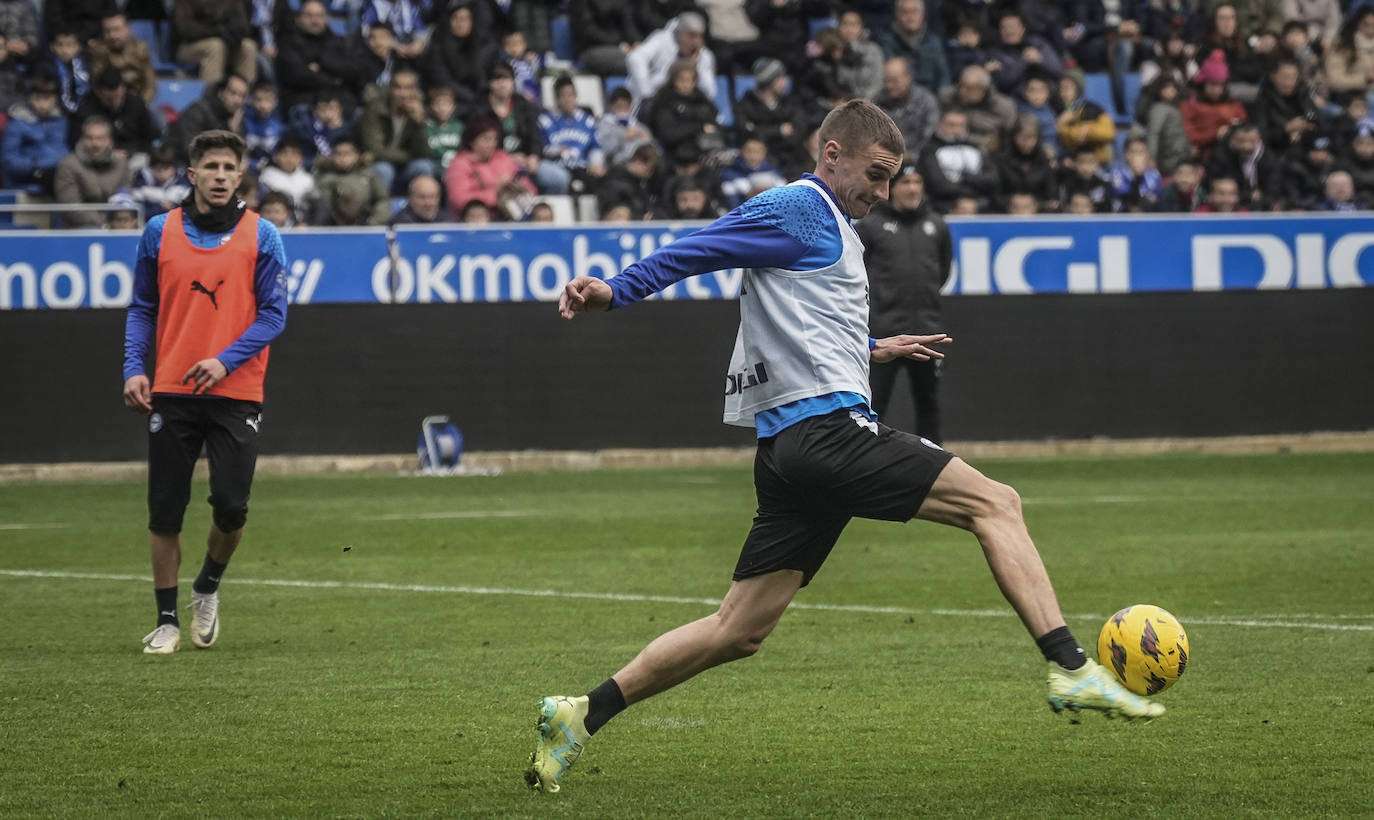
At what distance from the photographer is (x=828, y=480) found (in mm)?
5383

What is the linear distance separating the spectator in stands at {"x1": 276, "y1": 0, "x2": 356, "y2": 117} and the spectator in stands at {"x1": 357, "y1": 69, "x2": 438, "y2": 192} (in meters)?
0.72

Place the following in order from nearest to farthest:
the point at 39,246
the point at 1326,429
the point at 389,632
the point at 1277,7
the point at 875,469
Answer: the point at 875,469 → the point at 389,632 → the point at 39,246 → the point at 1326,429 → the point at 1277,7

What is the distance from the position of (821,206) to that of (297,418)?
13.1 metres

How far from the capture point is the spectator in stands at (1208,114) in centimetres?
2305

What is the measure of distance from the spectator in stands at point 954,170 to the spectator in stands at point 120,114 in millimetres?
8477

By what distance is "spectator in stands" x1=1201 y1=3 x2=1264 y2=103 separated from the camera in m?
23.7

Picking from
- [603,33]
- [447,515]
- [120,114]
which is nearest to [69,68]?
[120,114]

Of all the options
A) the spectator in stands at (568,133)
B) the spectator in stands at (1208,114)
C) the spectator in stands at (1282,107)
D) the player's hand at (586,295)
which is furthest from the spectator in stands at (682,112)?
the player's hand at (586,295)

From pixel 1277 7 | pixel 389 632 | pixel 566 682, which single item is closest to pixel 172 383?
pixel 389 632

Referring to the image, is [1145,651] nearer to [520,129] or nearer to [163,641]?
[163,641]

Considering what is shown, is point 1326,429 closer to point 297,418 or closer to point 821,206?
point 297,418

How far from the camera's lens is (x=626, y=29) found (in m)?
23.1

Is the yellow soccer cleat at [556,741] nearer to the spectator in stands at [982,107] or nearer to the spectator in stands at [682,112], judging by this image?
the spectator in stands at [682,112]

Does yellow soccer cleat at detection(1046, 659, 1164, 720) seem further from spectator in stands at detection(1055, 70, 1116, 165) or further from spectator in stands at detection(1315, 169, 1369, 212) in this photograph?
spectator in stands at detection(1055, 70, 1116, 165)
